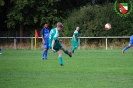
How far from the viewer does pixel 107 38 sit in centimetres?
4794

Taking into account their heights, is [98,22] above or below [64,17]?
below

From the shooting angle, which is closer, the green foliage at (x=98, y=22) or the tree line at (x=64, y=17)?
the green foliage at (x=98, y=22)

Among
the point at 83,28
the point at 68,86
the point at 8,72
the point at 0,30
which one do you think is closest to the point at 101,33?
the point at 83,28

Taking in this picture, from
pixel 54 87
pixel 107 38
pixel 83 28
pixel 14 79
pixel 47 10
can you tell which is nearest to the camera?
pixel 54 87

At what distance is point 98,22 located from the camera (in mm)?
51250

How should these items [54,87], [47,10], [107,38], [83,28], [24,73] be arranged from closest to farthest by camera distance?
[54,87] → [24,73] → [107,38] → [83,28] → [47,10]

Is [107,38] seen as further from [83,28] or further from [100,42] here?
[83,28]

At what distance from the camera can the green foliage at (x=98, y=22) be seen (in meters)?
50.9

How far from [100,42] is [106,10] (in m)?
5.45

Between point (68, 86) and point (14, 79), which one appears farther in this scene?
point (14, 79)

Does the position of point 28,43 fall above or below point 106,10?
below

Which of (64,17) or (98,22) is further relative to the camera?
(64,17)

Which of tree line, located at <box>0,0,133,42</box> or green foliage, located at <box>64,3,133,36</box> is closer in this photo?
green foliage, located at <box>64,3,133,36</box>

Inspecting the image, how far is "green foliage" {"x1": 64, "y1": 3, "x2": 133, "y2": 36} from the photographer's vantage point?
5091 cm
